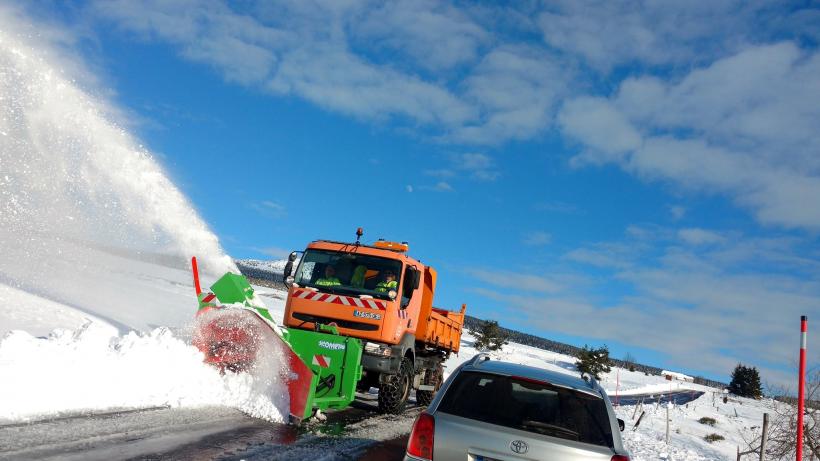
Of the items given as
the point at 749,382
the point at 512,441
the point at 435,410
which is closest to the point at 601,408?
the point at 512,441

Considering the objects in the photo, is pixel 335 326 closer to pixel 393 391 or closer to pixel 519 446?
pixel 393 391

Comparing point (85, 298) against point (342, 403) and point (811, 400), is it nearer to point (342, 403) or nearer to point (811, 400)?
point (342, 403)

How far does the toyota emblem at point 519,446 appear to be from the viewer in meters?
3.97

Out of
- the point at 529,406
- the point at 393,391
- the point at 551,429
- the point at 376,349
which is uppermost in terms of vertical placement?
the point at 376,349

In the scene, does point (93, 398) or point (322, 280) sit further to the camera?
point (322, 280)

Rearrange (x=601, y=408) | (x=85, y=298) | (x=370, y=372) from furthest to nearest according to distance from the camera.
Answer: (x=85, y=298) → (x=370, y=372) → (x=601, y=408)

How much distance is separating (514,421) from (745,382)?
8203 cm

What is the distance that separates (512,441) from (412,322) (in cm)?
785

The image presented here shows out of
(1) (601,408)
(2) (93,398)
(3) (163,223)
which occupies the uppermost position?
(3) (163,223)

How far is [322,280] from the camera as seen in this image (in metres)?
10.9

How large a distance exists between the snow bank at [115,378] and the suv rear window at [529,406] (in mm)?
4614

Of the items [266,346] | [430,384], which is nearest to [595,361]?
[430,384]

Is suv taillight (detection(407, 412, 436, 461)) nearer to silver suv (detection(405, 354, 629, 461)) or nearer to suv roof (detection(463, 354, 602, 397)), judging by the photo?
silver suv (detection(405, 354, 629, 461))

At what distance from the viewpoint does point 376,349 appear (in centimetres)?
1030
